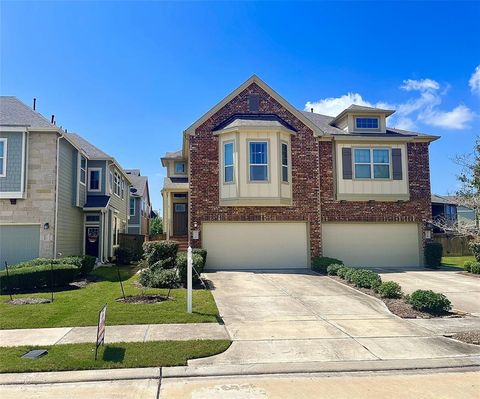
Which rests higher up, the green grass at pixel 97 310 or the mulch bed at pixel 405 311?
the green grass at pixel 97 310

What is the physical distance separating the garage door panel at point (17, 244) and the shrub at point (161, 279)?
5825mm

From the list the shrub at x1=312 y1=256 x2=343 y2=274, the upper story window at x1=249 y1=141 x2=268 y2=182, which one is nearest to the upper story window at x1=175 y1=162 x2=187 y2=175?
the upper story window at x1=249 y1=141 x2=268 y2=182

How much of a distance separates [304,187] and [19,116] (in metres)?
12.8

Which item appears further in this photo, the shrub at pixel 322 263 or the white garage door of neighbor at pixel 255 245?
the white garage door of neighbor at pixel 255 245

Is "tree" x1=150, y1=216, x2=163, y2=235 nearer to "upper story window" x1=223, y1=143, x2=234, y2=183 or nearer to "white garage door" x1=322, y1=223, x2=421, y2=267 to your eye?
"upper story window" x1=223, y1=143, x2=234, y2=183

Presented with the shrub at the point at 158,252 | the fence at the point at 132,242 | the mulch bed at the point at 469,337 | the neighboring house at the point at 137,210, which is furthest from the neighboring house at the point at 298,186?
the neighboring house at the point at 137,210

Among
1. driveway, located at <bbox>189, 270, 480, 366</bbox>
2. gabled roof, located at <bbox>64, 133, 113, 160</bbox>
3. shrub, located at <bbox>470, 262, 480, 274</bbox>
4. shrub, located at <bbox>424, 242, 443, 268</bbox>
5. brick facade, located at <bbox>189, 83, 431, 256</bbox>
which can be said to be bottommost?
driveway, located at <bbox>189, 270, 480, 366</bbox>

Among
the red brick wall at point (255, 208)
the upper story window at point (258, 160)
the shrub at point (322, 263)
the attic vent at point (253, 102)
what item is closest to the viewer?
the shrub at point (322, 263)

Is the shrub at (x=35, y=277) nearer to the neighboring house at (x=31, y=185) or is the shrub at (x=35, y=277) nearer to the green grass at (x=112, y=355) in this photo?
the neighboring house at (x=31, y=185)

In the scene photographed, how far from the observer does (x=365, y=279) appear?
42.8 feet

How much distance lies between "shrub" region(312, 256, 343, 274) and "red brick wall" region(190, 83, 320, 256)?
743 millimetres

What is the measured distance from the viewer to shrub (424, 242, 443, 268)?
19.4m

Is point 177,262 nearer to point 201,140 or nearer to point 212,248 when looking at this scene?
point 212,248

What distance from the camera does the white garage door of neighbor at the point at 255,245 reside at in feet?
60.0
